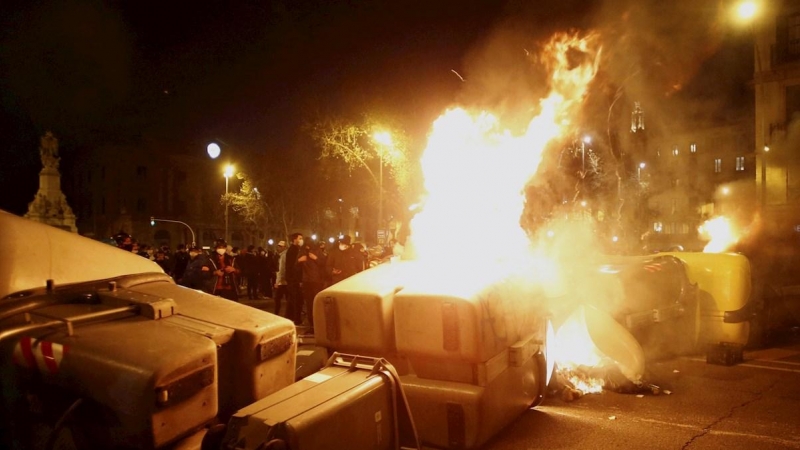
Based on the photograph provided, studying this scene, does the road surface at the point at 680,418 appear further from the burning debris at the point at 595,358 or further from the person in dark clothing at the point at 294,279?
the person in dark clothing at the point at 294,279

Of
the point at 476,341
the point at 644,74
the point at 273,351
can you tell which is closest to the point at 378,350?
the point at 476,341

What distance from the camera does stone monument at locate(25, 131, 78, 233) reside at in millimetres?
27156

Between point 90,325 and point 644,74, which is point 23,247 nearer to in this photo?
point 90,325

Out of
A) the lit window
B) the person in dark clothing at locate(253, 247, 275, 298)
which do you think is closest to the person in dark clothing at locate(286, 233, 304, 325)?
the person in dark clothing at locate(253, 247, 275, 298)

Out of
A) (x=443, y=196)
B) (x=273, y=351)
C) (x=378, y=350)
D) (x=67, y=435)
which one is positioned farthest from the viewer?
(x=443, y=196)

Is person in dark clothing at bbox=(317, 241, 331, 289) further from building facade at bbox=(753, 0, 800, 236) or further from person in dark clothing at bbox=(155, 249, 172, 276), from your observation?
building facade at bbox=(753, 0, 800, 236)

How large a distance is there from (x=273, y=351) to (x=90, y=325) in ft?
3.69

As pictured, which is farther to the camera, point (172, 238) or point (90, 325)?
point (172, 238)

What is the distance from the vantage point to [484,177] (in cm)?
720

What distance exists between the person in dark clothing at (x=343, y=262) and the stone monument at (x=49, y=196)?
71.9 ft

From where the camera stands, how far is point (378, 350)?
15.8 ft

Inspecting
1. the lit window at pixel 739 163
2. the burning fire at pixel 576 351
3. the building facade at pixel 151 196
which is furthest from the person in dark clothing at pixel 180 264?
the lit window at pixel 739 163

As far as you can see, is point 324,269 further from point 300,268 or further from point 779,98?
point 779,98

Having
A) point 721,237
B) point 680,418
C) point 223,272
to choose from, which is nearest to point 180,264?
point 223,272
